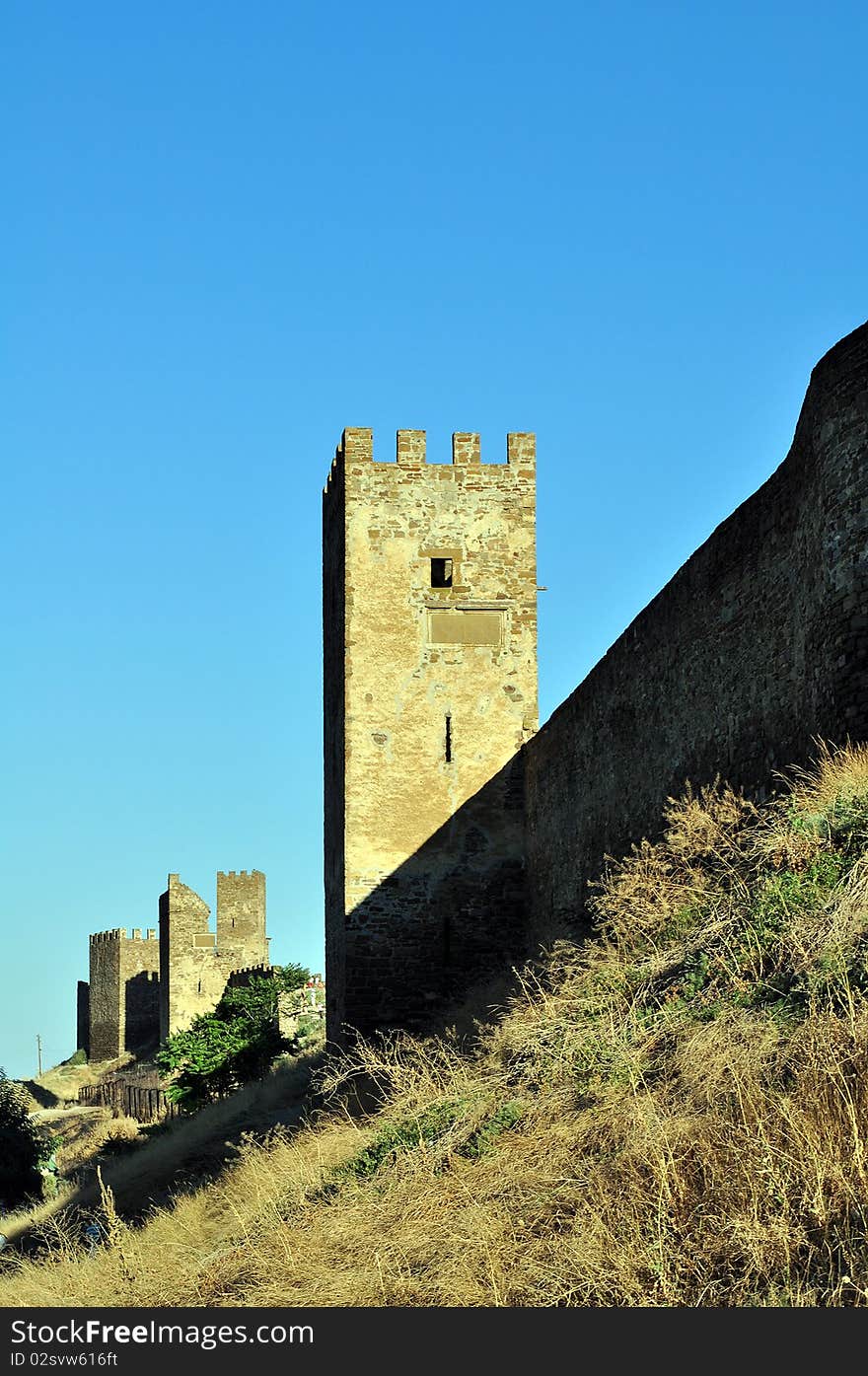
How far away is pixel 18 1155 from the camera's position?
2706 centimetres

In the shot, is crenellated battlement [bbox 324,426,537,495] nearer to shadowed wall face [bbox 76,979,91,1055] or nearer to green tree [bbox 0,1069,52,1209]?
green tree [bbox 0,1069,52,1209]

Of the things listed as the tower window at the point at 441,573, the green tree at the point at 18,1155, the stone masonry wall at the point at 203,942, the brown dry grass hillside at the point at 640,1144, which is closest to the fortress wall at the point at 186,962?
the stone masonry wall at the point at 203,942

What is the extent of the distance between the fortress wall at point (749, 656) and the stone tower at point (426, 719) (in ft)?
9.29

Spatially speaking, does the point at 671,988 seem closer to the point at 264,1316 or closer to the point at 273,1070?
the point at 264,1316

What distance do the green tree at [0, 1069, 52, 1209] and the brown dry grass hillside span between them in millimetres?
15580

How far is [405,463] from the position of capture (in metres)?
21.5

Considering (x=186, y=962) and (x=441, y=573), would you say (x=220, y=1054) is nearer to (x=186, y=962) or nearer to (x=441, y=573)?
(x=441, y=573)

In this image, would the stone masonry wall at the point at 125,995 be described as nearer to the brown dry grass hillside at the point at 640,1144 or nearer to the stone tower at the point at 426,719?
the stone tower at the point at 426,719

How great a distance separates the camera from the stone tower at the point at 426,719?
2048cm

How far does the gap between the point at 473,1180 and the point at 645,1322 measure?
2.50 metres

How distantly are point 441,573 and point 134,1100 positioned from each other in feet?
64.3

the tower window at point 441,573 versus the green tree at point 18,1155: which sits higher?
the tower window at point 441,573

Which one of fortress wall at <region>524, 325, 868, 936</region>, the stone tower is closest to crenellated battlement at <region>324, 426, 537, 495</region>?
the stone tower

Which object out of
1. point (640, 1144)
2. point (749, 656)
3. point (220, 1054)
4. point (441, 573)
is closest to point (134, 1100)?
point (220, 1054)
